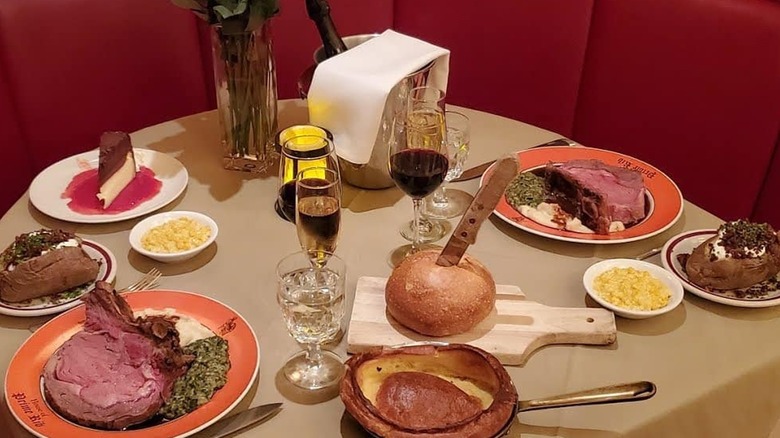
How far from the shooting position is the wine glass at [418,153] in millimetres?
1366

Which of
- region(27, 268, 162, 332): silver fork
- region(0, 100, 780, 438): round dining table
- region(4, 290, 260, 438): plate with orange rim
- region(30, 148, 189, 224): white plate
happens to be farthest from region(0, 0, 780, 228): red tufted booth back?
region(4, 290, 260, 438): plate with orange rim

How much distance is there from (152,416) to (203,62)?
5.15 feet

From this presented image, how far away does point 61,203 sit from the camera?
1.56m

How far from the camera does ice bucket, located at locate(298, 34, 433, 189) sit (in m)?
1.57

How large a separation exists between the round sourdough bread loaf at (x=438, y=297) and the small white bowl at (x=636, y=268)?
20cm

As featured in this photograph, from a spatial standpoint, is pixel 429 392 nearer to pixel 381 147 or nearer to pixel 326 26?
pixel 381 147

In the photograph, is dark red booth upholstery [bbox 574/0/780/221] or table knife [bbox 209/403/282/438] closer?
table knife [bbox 209/403/282/438]

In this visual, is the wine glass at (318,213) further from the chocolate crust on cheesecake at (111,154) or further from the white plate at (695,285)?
the white plate at (695,285)

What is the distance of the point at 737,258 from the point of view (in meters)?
1.31

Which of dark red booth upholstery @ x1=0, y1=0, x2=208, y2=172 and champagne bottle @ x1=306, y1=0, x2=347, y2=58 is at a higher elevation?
champagne bottle @ x1=306, y1=0, x2=347, y2=58

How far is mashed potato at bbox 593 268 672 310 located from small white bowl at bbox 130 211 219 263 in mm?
694

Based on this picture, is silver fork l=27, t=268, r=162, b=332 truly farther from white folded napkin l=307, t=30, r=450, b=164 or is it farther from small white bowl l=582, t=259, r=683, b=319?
small white bowl l=582, t=259, r=683, b=319

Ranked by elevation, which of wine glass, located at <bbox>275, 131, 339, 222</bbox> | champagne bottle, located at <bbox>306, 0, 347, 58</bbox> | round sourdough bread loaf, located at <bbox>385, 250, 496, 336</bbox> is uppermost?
champagne bottle, located at <bbox>306, 0, 347, 58</bbox>

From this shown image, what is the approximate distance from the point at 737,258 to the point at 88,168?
1.30m
